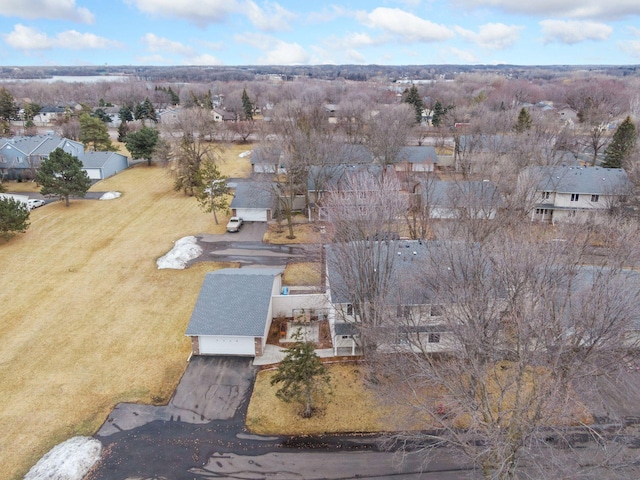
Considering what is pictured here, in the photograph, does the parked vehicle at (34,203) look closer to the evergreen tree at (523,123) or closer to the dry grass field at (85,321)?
the dry grass field at (85,321)

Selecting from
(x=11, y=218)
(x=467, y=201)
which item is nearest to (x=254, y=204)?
(x=11, y=218)

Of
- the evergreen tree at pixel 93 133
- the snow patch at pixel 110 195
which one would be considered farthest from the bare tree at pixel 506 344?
the evergreen tree at pixel 93 133

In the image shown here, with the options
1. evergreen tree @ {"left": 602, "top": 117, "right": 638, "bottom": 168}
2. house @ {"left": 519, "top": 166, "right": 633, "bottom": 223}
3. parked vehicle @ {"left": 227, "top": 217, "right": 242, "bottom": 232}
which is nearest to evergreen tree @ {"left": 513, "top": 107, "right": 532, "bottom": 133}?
evergreen tree @ {"left": 602, "top": 117, "right": 638, "bottom": 168}

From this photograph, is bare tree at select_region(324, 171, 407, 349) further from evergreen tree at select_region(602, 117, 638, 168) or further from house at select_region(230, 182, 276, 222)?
evergreen tree at select_region(602, 117, 638, 168)

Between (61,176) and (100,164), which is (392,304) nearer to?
(61,176)

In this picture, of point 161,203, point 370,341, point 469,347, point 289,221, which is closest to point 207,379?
point 370,341

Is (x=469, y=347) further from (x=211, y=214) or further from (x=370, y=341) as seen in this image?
(x=211, y=214)
